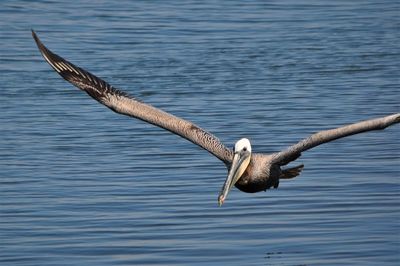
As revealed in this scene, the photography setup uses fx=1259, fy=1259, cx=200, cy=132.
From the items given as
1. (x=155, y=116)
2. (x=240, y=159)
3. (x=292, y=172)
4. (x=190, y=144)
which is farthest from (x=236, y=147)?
(x=190, y=144)

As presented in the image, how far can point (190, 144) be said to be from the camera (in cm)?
1495

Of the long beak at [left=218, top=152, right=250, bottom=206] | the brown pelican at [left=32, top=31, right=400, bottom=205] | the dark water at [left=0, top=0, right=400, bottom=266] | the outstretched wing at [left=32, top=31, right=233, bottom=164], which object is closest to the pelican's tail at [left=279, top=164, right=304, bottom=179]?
the brown pelican at [left=32, top=31, right=400, bottom=205]

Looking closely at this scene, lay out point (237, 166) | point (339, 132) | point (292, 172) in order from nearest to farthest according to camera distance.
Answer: point (339, 132) → point (237, 166) → point (292, 172)

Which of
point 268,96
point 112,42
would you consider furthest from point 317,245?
point 112,42

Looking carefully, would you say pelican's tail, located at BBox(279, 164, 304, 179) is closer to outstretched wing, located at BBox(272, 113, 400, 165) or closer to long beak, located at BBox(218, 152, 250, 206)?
outstretched wing, located at BBox(272, 113, 400, 165)

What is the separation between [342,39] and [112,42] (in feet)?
14.0

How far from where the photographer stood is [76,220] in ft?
37.2

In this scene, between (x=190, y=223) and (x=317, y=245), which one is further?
(x=190, y=223)

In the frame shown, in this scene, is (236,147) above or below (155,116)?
below

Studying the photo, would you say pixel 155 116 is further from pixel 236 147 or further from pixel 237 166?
pixel 237 166

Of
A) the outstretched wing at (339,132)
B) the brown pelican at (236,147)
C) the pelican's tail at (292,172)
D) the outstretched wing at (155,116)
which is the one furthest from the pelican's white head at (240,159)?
the pelican's tail at (292,172)

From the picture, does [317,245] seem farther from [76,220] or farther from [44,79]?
[44,79]

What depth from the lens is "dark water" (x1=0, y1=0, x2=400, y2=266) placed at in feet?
34.9

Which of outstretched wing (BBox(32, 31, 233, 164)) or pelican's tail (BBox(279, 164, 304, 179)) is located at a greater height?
outstretched wing (BBox(32, 31, 233, 164))
